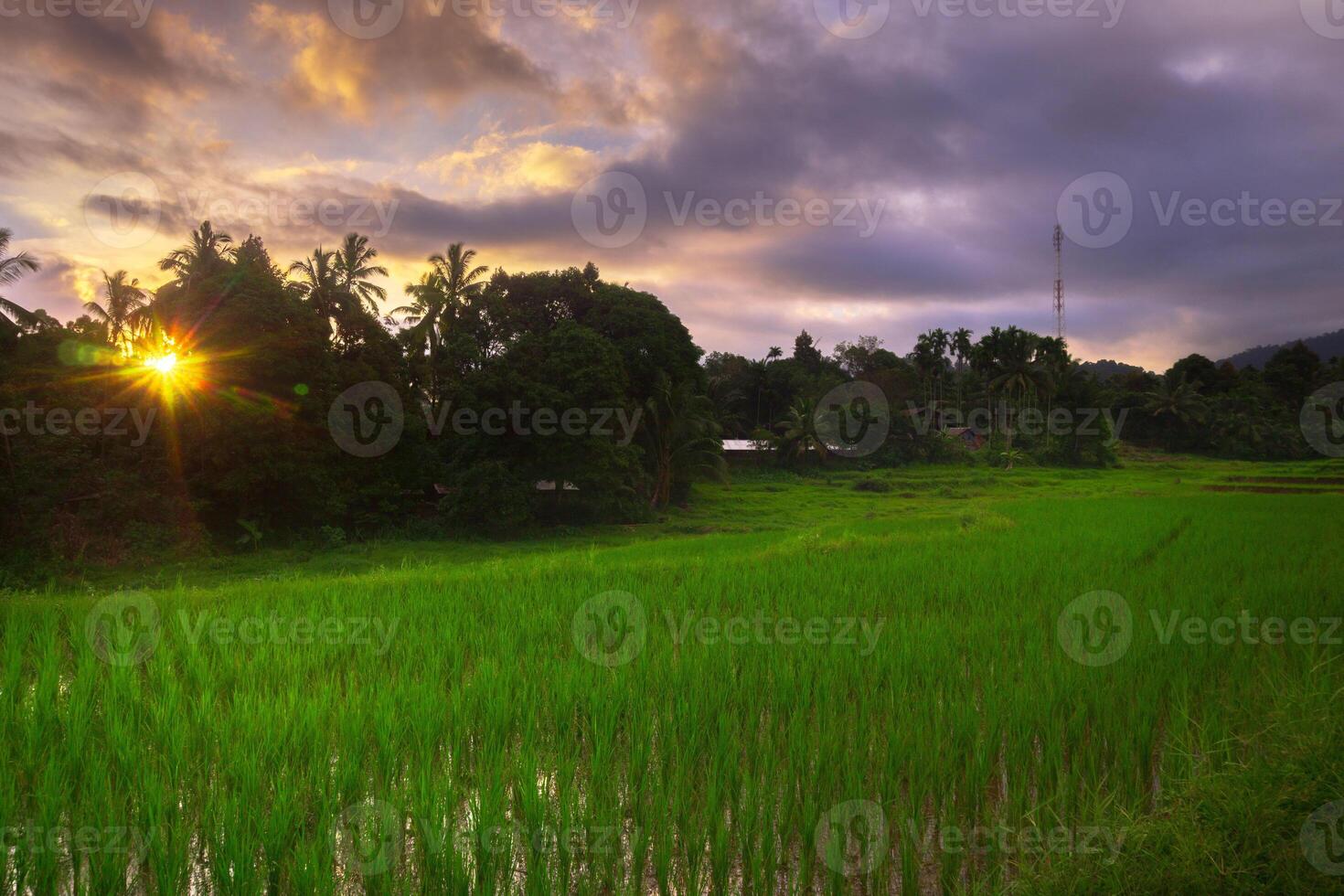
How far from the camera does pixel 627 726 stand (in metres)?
3.85

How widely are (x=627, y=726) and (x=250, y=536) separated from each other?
15594 mm

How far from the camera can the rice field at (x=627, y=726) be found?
262 cm

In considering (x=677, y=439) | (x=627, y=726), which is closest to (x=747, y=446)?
(x=677, y=439)

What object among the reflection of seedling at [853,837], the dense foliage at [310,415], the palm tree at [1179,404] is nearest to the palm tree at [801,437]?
the dense foliage at [310,415]

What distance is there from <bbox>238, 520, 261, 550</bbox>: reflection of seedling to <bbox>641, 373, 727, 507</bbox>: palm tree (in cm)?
1127

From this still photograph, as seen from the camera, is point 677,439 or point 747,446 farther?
point 747,446

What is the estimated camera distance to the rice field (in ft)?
8.59

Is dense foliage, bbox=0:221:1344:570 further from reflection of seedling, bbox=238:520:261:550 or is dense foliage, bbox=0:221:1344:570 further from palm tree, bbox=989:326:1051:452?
palm tree, bbox=989:326:1051:452

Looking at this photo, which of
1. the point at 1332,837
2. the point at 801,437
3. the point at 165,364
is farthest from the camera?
the point at 801,437

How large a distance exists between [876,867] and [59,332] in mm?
20489

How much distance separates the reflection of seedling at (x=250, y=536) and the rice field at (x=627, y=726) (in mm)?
8281

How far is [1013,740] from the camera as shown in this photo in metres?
3.55

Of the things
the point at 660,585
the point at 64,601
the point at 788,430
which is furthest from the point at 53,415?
the point at 788,430

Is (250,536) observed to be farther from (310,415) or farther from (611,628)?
(611,628)
